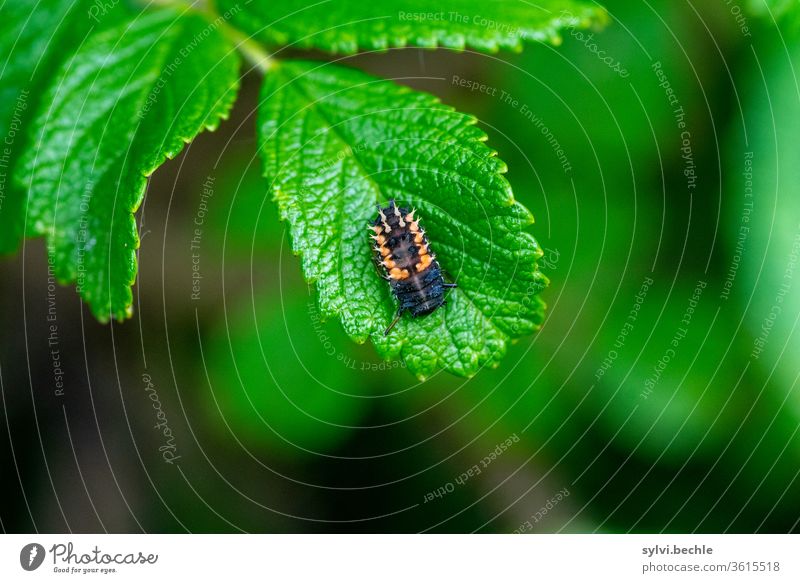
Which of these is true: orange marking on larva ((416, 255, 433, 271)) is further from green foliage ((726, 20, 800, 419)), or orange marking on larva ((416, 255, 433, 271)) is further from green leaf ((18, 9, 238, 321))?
green foliage ((726, 20, 800, 419))

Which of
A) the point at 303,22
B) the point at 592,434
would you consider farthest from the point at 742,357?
the point at 303,22

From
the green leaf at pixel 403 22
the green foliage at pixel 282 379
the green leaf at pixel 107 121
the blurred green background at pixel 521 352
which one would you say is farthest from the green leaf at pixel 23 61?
the green foliage at pixel 282 379

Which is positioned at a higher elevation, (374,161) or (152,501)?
(374,161)

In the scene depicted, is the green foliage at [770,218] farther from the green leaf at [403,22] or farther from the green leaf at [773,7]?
the green leaf at [403,22]

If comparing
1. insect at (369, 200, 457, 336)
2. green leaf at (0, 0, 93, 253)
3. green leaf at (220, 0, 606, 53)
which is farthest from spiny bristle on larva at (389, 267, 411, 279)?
green leaf at (0, 0, 93, 253)

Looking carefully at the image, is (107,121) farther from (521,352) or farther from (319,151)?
(521,352)

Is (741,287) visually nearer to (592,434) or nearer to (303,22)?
(592,434)

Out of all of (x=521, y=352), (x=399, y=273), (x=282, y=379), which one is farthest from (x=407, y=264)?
(x=282, y=379)
